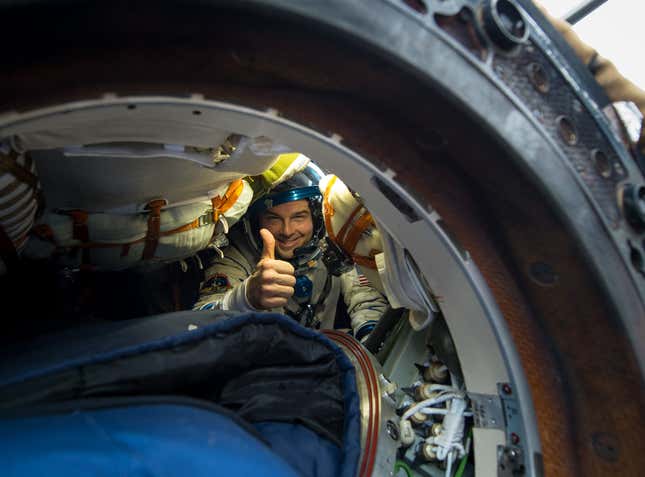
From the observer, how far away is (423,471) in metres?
1.08

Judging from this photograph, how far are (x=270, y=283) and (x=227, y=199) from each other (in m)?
0.43

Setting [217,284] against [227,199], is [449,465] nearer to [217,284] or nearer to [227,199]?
[227,199]

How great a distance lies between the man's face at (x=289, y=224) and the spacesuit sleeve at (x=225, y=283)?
9.6 inches

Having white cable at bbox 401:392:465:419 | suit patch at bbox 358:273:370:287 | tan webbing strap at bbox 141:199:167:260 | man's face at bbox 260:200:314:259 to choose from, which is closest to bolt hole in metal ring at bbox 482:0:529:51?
white cable at bbox 401:392:465:419

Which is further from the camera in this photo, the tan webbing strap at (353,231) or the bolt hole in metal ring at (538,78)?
the tan webbing strap at (353,231)

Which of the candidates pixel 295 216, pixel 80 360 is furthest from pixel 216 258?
pixel 80 360

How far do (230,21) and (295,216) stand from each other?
2183 millimetres

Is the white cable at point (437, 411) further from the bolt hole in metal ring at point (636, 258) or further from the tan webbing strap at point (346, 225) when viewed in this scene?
the tan webbing strap at point (346, 225)

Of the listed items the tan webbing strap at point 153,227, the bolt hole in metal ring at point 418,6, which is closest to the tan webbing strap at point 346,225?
the tan webbing strap at point 153,227

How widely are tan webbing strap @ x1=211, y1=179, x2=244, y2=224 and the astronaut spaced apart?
48cm

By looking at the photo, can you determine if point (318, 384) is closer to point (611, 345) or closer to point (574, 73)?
point (611, 345)

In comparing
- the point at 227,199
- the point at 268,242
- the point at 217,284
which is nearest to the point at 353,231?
the point at 268,242

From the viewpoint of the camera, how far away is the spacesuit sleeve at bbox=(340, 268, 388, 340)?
249 centimetres

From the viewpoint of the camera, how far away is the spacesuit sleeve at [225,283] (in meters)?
2.25
